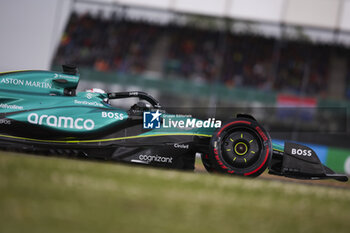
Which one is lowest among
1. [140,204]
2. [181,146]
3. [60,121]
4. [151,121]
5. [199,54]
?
[140,204]

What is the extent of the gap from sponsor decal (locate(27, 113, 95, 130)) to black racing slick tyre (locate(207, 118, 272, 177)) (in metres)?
1.46

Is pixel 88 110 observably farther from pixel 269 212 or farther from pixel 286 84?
pixel 286 84

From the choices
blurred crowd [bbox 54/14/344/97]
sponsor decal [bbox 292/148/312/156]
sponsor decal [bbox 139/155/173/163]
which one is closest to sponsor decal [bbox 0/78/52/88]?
sponsor decal [bbox 139/155/173/163]

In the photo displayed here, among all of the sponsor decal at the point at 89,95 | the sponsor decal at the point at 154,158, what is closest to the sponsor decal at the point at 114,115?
the sponsor decal at the point at 89,95

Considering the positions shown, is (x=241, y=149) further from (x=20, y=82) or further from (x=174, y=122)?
(x=20, y=82)

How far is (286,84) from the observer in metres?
19.1

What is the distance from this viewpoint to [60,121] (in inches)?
206

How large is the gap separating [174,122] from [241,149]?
84 centimetres

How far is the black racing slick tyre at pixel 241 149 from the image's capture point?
17.3 feet

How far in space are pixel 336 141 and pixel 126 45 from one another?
37.4 ft

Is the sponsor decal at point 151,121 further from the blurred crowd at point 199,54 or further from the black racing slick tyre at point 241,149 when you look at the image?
the blurred crowd at point 199,54

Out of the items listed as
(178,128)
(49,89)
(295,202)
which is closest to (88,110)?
(49,89)

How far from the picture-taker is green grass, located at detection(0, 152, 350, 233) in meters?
2.22

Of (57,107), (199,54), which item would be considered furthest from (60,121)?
(199,54)
